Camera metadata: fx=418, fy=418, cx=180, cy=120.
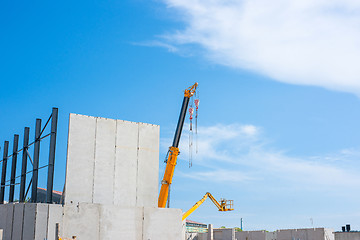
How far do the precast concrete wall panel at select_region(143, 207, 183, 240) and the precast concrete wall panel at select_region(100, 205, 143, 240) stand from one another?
453mm

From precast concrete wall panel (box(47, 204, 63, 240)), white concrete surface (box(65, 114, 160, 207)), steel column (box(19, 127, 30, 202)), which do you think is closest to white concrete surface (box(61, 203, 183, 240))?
precast concrete wall panel (box(47, 204, 63, 240))

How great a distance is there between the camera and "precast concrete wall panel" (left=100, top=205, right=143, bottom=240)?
21.7 m

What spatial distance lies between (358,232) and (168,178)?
22433mm

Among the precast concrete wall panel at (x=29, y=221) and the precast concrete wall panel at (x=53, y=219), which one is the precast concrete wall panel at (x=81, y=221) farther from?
the precast concrete wall panel at (x=29, y=221)

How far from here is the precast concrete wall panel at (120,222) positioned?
21.7 m

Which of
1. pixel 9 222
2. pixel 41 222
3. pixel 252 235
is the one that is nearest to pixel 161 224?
pixel 41 222

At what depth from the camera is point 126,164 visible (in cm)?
2383

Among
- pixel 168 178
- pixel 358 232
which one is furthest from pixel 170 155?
pixel 358 232

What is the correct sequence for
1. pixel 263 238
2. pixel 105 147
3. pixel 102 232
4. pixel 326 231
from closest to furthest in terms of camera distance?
pixel 102 232 → pixel 105 147 → pixel 326 231 → pixel 263 238

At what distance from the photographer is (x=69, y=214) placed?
821 inches

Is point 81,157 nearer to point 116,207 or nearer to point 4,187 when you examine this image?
point 116,207

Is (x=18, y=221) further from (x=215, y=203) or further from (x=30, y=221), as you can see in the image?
(x=215, y=203)

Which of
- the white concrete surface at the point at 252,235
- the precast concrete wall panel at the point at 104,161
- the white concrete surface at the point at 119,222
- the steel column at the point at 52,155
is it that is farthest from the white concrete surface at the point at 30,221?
the white concrete surface at the point at 252,235

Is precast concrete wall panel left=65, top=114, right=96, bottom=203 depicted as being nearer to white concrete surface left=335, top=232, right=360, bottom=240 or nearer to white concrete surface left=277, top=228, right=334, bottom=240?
white concrete surface left=277, top=228, right=334, bottom=240
